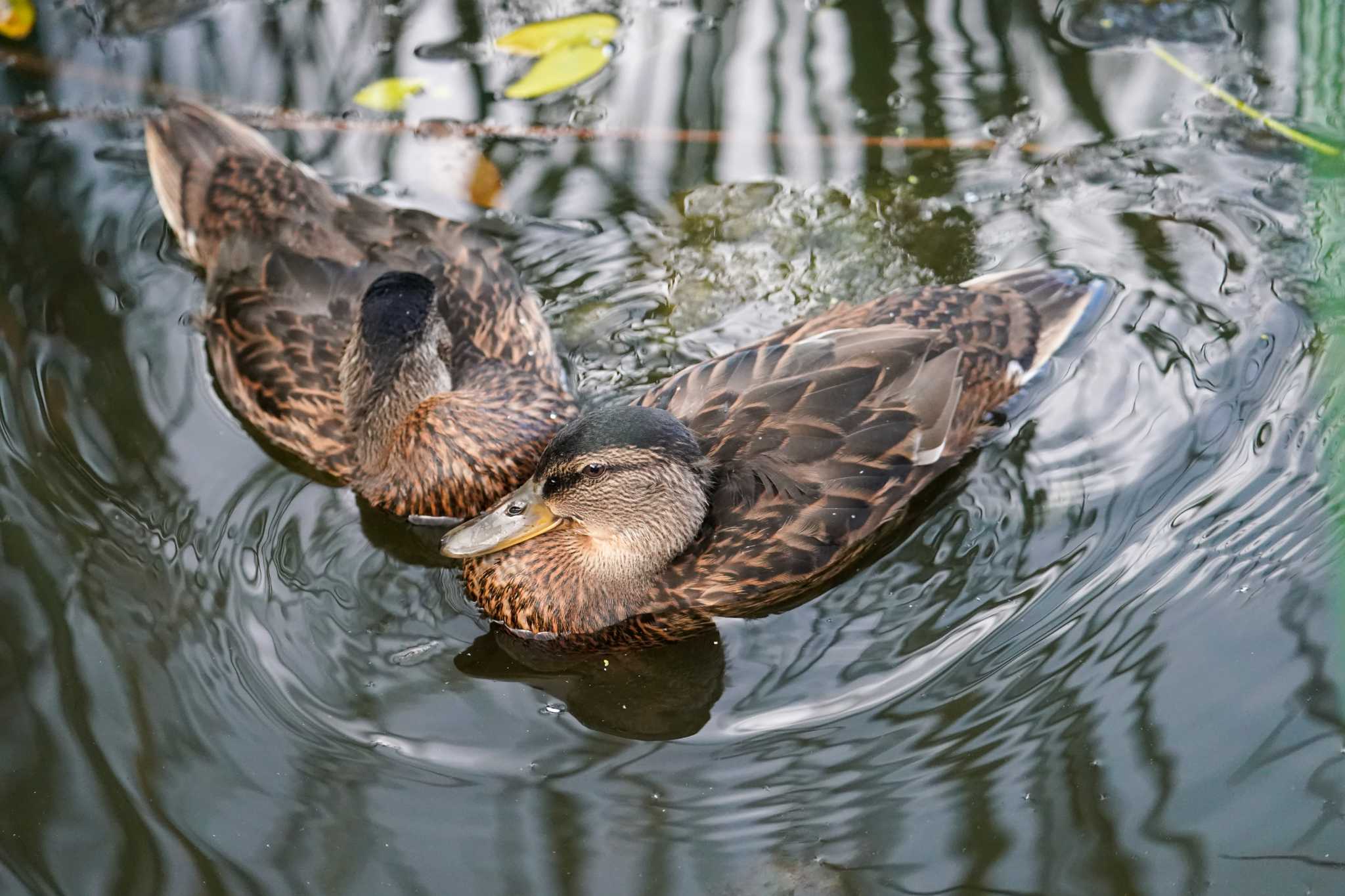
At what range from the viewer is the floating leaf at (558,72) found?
6.15 meters

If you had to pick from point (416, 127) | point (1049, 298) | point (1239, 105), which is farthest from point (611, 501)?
point (1239, 105)

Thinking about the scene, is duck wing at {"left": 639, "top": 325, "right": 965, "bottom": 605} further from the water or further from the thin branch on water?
the thin branch on water

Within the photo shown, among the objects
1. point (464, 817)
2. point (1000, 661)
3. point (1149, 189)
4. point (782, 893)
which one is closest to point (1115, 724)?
point (1000, 661)

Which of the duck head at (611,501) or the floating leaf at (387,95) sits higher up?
the floating leaf at (387,95)

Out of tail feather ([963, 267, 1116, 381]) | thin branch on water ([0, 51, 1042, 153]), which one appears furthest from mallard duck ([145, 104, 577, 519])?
tail feather ([963, 267, 1116, 381])

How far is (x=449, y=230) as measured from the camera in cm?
524

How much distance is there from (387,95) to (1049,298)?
3.27m

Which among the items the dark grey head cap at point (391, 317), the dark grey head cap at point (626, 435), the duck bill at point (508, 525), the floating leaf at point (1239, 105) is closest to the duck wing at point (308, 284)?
the dark grey head cap at point (391, 317)

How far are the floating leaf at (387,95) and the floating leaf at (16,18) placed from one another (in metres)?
1.83

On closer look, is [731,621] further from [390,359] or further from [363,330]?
[363,330]

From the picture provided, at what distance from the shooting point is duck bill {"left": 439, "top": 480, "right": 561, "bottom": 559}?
13.7ft

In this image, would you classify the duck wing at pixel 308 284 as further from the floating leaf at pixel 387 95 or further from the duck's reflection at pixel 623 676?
the duck's reflection at pixel 623 676

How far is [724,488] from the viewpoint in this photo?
4180mm

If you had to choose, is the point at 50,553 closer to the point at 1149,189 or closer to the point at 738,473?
the point at 738,473
